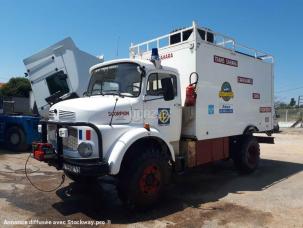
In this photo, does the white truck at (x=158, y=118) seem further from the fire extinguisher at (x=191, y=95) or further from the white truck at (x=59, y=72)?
the white truck at (x=59, y=72)

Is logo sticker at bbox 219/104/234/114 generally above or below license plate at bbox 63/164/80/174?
above

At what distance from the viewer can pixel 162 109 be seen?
6.71 meters

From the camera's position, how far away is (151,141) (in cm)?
638

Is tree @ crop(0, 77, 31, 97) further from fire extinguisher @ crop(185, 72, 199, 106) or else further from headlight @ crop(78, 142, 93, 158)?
headlight @ crop(78, 142, 93, 158)

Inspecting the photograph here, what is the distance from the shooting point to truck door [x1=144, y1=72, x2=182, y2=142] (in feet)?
21.2

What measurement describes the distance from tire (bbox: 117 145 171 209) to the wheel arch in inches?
5.0

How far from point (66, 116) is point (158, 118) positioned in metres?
1.79

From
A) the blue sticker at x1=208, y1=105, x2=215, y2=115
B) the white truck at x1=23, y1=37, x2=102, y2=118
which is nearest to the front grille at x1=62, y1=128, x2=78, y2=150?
the blue sticker at x1=208, y1=105, x2=215, y2=115

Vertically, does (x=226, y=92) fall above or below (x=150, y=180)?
above

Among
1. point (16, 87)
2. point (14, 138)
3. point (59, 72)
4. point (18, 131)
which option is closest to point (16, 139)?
point (14, 138)

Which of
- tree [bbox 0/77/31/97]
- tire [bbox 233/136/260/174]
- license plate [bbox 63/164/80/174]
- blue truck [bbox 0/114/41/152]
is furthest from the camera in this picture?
tree [bbox 0/77/31/97]

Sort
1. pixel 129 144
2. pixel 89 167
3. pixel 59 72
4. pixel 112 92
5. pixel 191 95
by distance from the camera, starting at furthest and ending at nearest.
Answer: pixel 59 72, pixel 191 95, pixel 112 92, pixel 129 144, pixel 89 167

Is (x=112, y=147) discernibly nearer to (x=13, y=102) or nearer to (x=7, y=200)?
(x=7, y=200)

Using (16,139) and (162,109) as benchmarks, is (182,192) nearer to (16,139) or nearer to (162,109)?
(162,109)
